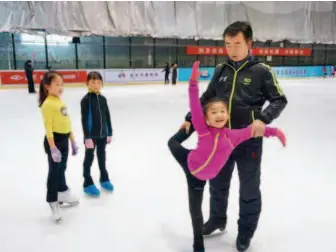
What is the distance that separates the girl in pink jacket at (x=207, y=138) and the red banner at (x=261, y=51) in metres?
14.3

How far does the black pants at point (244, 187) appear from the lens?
1.63 m

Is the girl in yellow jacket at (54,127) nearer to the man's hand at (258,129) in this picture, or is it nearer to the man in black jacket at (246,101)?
the man in black jacket at (246,101)

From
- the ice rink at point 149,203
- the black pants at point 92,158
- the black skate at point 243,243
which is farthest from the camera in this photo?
the black pants at point 92,158

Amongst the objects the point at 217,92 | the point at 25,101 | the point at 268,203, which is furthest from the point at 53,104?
the point at 25,101

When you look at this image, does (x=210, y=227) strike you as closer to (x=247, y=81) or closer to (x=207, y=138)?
(x=207, y=138)

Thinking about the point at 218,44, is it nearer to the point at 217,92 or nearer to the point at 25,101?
the point at 25,101

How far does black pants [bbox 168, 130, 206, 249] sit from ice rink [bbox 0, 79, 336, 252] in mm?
183

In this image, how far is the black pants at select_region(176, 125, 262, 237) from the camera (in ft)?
5.36

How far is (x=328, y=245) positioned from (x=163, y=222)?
0.98 meters

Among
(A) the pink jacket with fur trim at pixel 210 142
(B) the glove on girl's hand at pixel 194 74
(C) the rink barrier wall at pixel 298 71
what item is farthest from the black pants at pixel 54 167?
(C) the rink barrier wall at pixel 298 71

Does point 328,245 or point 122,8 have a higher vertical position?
point 122,8

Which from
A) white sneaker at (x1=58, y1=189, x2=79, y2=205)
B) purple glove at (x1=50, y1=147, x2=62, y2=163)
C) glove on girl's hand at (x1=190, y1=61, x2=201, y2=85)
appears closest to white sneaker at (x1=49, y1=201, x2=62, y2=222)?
white sneaker at (x1=58, y1=189, x2=79, y2=205)

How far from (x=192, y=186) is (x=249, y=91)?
0.54 m

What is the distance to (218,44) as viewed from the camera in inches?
684
